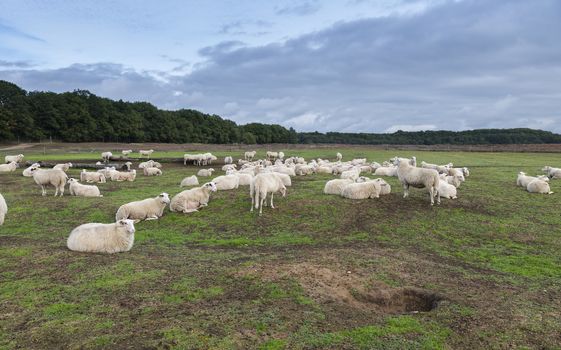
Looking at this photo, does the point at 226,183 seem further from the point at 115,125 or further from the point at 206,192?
the point at 115,125

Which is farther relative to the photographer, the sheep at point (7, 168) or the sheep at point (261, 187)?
the sheep at point (7, 168)

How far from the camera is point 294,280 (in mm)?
9578

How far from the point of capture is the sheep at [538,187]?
21.5 meters

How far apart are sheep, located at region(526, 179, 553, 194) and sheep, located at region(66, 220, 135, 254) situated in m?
19.8

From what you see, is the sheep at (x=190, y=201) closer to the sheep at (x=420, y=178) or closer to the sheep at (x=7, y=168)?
the sheep at (x=420, y=178)

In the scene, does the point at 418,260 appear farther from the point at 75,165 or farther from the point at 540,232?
the point at 75,165

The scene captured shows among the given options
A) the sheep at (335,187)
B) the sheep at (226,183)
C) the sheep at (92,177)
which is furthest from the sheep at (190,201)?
the sheep at (92,177)

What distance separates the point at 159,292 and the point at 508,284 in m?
8.00

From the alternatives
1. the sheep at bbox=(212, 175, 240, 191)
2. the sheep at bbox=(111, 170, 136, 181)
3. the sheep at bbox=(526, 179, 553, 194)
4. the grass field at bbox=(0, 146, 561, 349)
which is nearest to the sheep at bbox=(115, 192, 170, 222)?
the grass field at bbox=(0, 146, 561, 349)

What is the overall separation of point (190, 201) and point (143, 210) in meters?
2.07

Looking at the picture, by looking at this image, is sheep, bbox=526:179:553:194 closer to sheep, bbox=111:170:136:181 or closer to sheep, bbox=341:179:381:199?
sheep, bbox=341:179:381:199

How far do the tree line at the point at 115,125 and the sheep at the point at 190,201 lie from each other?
262ft

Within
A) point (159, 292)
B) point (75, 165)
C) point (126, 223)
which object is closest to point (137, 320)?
point (159, 292)

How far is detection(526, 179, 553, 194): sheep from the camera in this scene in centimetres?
2150
